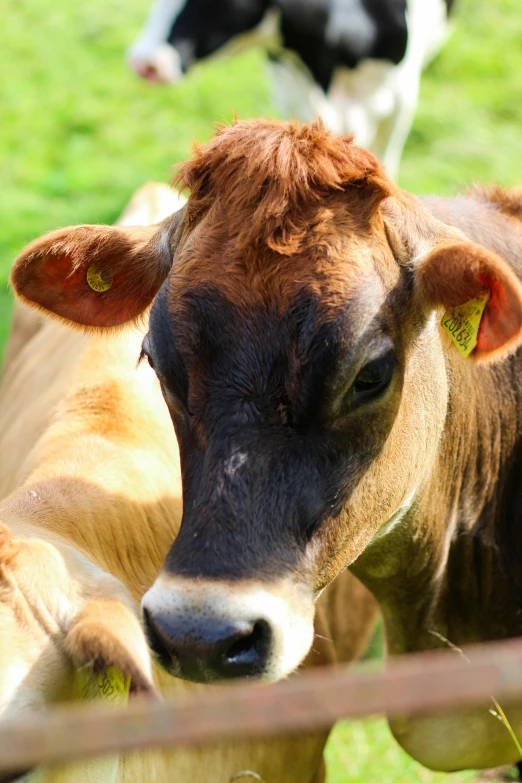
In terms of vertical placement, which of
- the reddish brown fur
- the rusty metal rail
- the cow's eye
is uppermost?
the rusty metal rail

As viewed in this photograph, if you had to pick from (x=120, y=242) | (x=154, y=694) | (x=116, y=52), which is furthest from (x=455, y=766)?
(x=116, y=52)

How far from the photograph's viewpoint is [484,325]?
252cm

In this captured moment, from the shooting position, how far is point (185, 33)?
809 cm

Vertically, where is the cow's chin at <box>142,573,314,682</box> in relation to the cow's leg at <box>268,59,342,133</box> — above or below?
above

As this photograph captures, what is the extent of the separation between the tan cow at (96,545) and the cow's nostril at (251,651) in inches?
6.9

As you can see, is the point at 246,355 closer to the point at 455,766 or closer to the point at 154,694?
the point at 154,694

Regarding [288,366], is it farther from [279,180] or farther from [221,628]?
[221,628]

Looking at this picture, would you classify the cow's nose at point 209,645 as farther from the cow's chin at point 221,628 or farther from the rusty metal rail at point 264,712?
the rusty metal rail at point 264,712

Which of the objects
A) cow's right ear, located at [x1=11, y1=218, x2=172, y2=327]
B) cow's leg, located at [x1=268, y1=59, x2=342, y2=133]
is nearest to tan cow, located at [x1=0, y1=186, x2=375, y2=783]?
cow's right ear, located at [x1=11, y1=218, x2=172, y2=327]

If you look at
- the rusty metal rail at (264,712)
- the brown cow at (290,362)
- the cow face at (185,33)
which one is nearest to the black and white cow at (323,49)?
the cow face at (185,33)

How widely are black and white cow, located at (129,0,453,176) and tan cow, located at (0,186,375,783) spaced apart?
393 cm

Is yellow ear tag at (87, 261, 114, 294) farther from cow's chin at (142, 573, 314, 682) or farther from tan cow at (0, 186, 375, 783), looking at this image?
cow's chin at (142, 573, 314, 682)

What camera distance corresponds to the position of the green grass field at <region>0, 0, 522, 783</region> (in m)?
8.46

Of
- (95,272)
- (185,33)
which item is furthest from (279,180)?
(185,33)
